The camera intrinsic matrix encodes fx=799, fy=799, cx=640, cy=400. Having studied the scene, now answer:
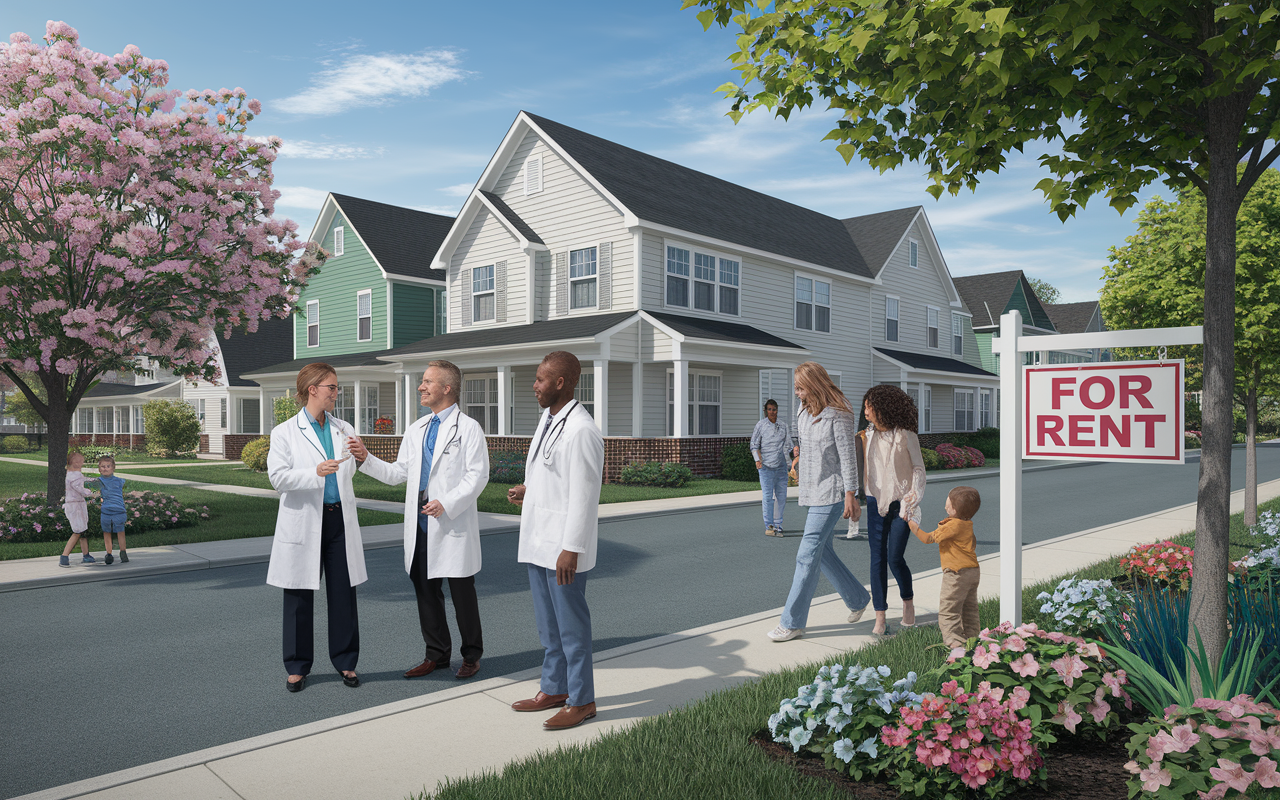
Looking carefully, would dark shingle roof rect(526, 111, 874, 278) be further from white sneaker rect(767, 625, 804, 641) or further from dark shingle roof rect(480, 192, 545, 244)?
white sneaker rect(767, 625, 804, 641)

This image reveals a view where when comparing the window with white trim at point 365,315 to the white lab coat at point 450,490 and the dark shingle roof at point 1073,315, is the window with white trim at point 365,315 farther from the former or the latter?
the dark shingle roof at point 1073,315

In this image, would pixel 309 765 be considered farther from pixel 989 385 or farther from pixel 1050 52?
pixel 989 385

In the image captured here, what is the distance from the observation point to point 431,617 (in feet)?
18.7

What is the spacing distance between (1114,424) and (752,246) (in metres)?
21.3

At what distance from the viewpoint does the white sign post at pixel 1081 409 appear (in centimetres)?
404

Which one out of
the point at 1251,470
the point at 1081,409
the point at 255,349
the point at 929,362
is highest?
the point at 255,349

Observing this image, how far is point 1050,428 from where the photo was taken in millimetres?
4441

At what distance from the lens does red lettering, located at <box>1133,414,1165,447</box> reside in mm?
4043

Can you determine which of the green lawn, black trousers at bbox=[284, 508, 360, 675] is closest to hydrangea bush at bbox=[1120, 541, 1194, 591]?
black trousers at bbox=[284, 508, 360, 675]

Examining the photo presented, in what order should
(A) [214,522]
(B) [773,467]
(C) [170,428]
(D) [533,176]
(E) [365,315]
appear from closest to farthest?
(B) [773,467], (A) [214,522], (D) [533,176], (E) [365,315], (C) [170,428]

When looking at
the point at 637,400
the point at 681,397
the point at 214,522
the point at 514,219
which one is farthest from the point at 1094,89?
the point at 514,219

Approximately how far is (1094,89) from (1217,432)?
192cm

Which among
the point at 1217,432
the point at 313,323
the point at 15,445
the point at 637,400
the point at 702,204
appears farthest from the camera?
the point at 15,445

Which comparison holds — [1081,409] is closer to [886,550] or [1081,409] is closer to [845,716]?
[845,716]
